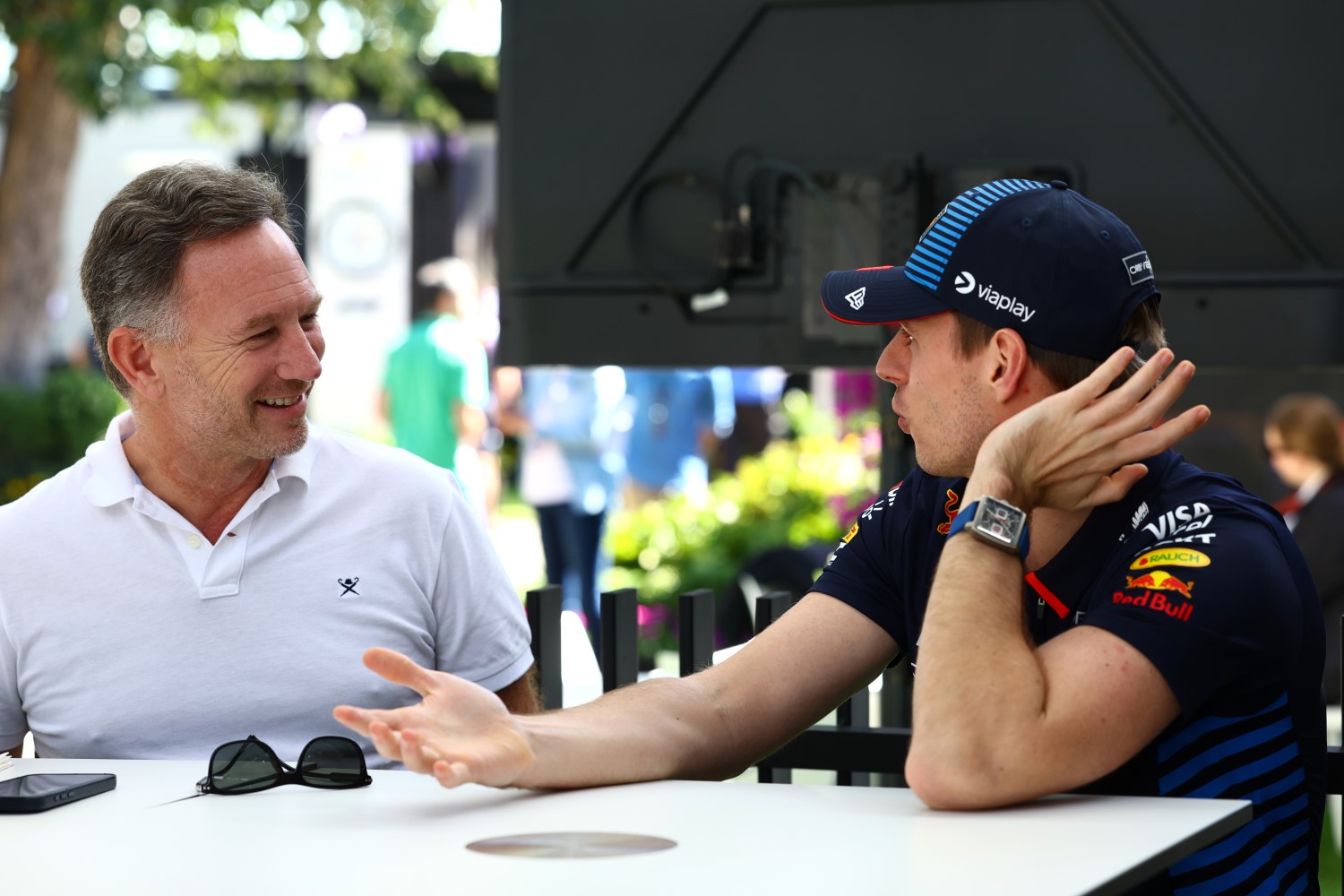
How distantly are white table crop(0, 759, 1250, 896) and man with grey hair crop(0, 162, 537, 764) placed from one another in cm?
52

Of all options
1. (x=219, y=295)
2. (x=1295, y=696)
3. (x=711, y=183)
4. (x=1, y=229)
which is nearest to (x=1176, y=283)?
(x=711, y=183)

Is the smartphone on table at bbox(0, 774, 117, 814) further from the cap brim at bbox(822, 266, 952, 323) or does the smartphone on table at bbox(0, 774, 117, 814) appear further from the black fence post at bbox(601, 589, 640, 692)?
the cap brim at bbox(822, 266, 952, 323)

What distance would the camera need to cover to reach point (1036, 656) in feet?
6.18

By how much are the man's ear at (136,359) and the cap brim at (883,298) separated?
3.85 feet

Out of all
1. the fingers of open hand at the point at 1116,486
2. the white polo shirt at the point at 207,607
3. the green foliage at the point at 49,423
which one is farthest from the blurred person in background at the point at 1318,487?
the green foliage at the point at 49,423

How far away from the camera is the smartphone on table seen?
1.88 metres

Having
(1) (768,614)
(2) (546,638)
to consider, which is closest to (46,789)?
(2) (546,638)

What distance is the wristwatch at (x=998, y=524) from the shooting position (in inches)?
77.0

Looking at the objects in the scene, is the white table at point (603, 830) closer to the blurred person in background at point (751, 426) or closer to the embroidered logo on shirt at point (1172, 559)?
the embroidered logo on shirt at point (1172, 559)

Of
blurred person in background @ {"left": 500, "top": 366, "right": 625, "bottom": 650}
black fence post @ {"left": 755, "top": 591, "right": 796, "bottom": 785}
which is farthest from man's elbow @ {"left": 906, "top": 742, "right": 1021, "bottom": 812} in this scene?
blurred person in background @ {"left": 500, "top": 366, "right": 625, "bottom": 650}

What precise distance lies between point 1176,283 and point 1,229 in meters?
8.86

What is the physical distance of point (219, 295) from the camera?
269 cm

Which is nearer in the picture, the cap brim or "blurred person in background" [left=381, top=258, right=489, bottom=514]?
the cap brim

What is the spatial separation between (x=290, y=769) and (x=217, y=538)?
2.33ft
